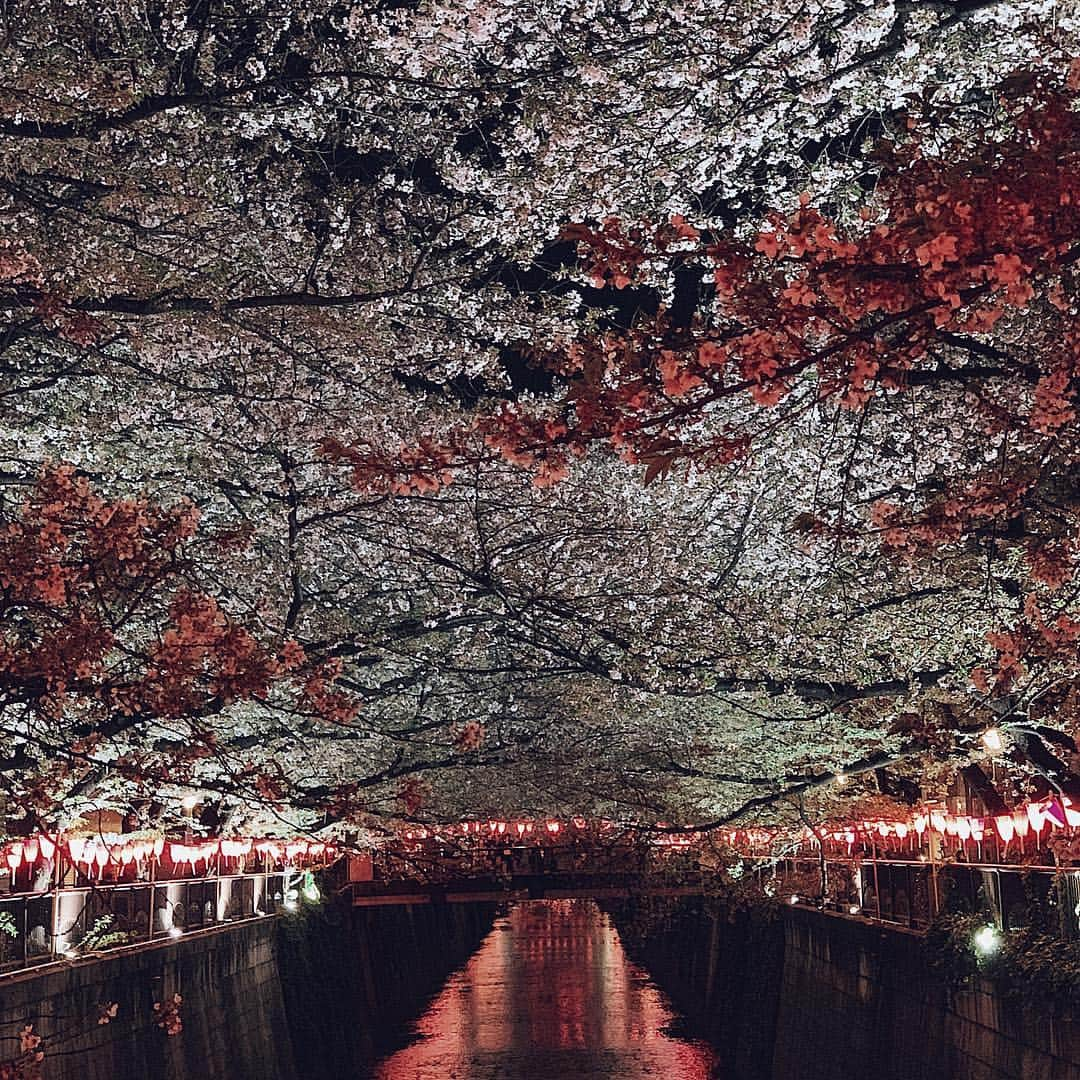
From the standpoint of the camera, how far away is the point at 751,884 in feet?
129

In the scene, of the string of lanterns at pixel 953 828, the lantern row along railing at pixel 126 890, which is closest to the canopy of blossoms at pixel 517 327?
the string of lanterns at pixel 953 828

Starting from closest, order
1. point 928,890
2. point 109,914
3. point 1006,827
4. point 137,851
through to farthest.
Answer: point 1006,827, point 109,914, point 928,890, point 137,851

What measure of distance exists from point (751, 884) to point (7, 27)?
3503cm

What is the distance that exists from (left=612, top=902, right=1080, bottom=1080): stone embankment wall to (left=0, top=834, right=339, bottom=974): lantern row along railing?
9647 mm

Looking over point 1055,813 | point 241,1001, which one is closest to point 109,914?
point 241,1001

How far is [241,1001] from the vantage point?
103 feet

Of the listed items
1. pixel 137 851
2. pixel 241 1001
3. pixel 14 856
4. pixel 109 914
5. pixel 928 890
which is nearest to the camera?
pixel 109 914

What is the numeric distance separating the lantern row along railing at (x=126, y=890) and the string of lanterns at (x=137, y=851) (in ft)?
0.10

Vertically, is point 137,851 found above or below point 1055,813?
above

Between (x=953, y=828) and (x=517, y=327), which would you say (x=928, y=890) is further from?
(x=517, y=327)

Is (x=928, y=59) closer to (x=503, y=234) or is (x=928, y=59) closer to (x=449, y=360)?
(x=503, y=234)

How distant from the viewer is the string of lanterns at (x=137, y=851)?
24.9 meters

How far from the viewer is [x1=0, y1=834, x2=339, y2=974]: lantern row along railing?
18.4 meters

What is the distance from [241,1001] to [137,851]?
4.11 m
